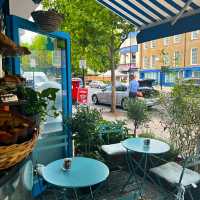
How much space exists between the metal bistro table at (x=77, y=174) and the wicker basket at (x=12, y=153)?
1.08 m

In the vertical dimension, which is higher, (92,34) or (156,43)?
(156,43)

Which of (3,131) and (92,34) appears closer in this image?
(3,131)

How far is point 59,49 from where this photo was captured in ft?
13.3

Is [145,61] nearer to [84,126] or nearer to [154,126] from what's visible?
[154,126]

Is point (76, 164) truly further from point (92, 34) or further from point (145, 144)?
point (92, 34)

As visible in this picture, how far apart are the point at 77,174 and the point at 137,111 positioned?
8.99ft

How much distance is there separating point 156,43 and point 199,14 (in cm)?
3113

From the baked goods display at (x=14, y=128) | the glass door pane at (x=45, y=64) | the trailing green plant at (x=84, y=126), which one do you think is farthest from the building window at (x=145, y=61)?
the baked goods display at (x=14, y=128)

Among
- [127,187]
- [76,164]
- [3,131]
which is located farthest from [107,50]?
Result: [3,131]

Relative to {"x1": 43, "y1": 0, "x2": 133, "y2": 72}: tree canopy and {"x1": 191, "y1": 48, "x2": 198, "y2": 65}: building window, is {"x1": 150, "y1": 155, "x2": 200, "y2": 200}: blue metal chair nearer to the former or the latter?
{"x1": 43, "y1": 0, "x2": 133, "y2": 72}: tree canopy

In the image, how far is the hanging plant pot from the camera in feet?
10.3

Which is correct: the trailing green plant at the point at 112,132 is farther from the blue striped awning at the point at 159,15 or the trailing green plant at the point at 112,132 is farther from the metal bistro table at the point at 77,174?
the metal bistro table at the point at 77,174

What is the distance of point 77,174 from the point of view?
2.45 metres

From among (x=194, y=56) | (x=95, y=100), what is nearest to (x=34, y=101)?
(x=95, y=100)
